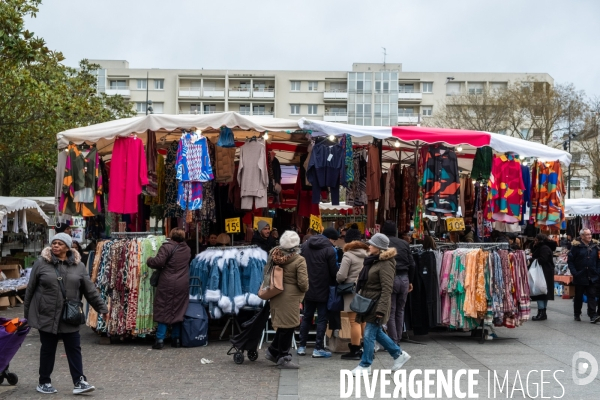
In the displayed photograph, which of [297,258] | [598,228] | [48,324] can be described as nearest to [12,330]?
[48,324]

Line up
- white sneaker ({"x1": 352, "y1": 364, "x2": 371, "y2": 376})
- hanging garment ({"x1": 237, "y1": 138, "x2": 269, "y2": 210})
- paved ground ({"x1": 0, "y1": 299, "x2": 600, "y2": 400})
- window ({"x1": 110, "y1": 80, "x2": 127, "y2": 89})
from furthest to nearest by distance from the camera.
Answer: window ({"x1": 110, "y1": 80, "x2": 127, "y2": 89}) → hanging garment ({"x1": 237, "y1": 138, "x2": 269, "y2": 210}) → white sneaker ({"x1": 352, "y1": 364, "x2": 371, "y2": 376}) → paved ground ({"x1": 0, "y1": 299, "x2": 600, "y2": 400})

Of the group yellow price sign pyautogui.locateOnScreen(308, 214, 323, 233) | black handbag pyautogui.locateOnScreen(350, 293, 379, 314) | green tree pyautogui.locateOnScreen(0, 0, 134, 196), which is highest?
green tree pyautogui.locateOnScreen(0, 0, 134, 196)

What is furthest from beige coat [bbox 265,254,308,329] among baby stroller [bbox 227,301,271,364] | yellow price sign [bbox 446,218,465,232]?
yellow price sign [bbox 446,218,465,232]

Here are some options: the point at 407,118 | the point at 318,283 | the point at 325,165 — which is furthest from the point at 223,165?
the point at 407,118

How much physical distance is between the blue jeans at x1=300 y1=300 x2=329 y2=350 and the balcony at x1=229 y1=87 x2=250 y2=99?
6413cm

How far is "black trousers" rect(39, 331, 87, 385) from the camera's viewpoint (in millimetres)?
7480

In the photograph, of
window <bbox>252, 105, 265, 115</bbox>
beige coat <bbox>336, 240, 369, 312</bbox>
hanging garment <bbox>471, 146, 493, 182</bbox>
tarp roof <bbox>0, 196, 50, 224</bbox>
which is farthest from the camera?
window <bbox>252, 105, 265, 115</bbox>

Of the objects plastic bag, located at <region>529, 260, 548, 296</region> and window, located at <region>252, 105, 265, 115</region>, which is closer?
plastic bag, located at <region>529, 260, 548, 296</region>

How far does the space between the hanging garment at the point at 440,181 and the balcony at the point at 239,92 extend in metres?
62.1

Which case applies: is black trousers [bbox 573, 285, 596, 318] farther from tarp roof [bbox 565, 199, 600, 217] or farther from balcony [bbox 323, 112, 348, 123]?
balcony [bbox 323, 112, 348, 123]

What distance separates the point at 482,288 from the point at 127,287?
17.4ft

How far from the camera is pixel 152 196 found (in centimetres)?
1298

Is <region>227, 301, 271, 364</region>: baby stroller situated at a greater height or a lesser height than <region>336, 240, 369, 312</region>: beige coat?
lesser

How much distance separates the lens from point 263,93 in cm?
7300
